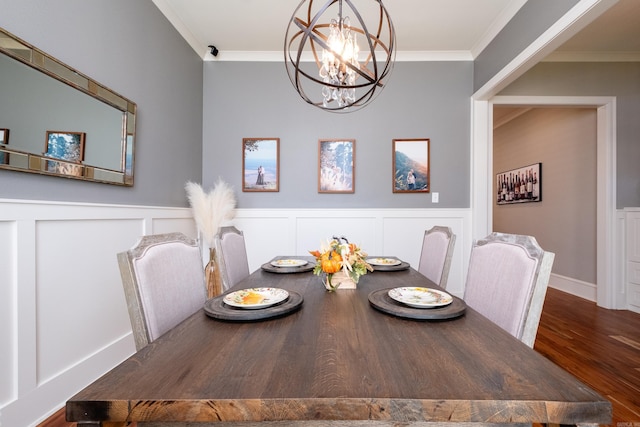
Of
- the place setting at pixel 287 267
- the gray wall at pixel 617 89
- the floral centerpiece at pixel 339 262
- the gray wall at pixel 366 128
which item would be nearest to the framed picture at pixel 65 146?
the place setting at pixel 287 267

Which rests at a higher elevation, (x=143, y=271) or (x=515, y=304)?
(x=143, y=271)

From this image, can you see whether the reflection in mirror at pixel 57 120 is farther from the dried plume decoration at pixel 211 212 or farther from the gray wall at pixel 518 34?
the gray wall at pixel 518 34

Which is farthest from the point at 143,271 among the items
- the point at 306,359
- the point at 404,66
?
the point at 404,66

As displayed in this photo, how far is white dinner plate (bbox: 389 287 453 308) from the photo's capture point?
986 mm

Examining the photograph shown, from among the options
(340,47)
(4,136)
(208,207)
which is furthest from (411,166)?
(4,136)

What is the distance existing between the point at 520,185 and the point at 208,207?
4809 millimetres

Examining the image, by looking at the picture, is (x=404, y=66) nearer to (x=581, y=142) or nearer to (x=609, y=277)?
(x=581, y=142)

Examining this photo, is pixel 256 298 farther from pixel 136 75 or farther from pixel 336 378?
pixel 136 75

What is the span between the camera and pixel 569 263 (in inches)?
154

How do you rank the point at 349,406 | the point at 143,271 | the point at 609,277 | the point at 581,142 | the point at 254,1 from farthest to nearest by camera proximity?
the point at 581,142 → the point at 609,277 → the point at 254,1 → the point at 143,271 → the point at 349,406

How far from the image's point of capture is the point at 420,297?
109 cm

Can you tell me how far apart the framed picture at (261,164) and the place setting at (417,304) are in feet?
7.60

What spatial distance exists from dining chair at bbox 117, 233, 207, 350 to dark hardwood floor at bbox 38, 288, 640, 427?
97 cm

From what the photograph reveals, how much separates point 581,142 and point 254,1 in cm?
406
